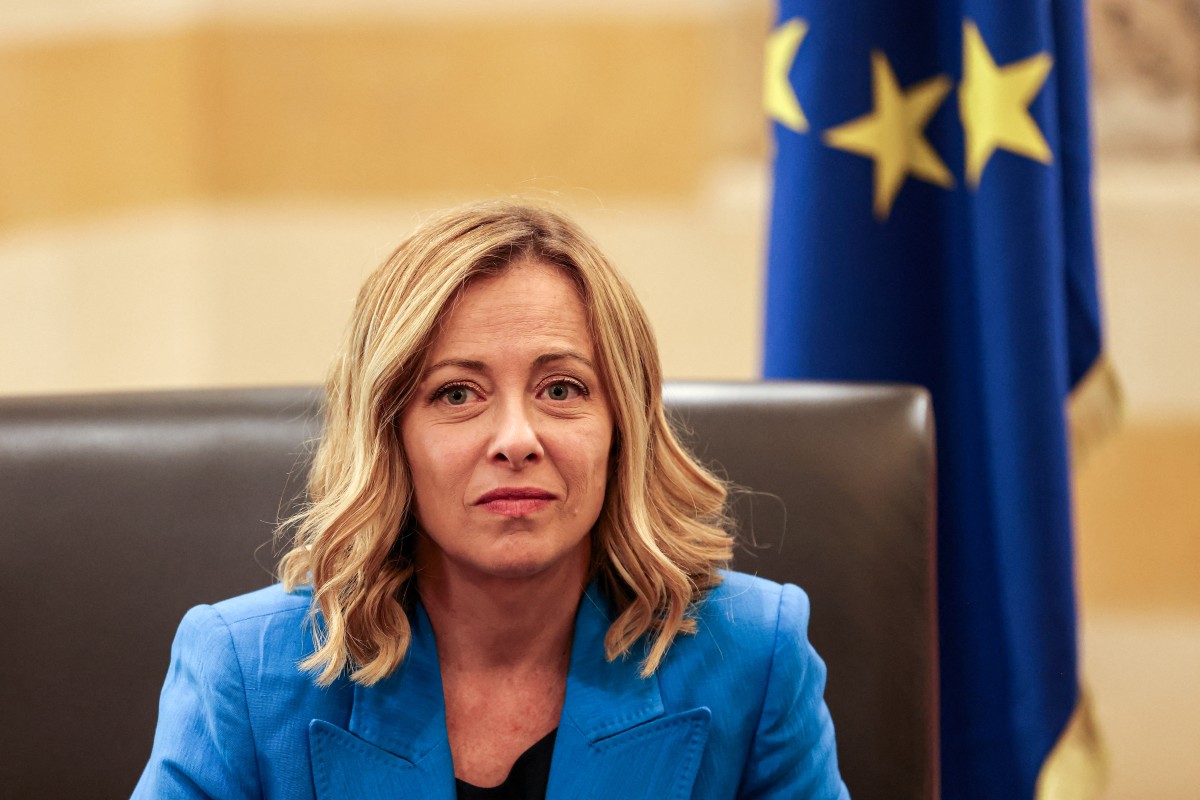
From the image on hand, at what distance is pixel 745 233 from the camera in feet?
9.36

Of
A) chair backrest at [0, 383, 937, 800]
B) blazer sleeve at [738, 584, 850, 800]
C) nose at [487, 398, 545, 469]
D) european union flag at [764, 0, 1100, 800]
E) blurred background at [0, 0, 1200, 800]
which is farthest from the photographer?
blurred background at [0, 0, 1200, 800]

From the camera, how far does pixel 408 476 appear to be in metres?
1.25

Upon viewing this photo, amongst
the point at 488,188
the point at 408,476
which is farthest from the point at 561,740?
the point at 488,188

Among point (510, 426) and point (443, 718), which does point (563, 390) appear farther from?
point (443, 718)

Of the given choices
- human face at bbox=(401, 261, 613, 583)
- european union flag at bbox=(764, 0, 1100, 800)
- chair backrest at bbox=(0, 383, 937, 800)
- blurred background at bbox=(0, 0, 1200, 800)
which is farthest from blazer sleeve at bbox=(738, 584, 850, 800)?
blurred background at bbox=(0, 0, 1200, 800)

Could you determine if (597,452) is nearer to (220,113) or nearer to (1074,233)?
(1074,233)

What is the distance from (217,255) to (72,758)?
1.83 metres

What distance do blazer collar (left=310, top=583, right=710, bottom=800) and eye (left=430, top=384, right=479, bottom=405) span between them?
24 centimetres

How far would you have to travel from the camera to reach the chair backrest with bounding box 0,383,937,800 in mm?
1400

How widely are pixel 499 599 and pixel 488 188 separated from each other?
1.80 m

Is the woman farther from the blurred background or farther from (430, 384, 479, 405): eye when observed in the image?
the blurred background

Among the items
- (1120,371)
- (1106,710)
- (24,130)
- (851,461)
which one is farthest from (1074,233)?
(24,130)

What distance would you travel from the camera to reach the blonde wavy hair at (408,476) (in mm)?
1197

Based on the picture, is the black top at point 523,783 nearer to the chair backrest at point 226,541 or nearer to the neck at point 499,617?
the neck at point 499,617
